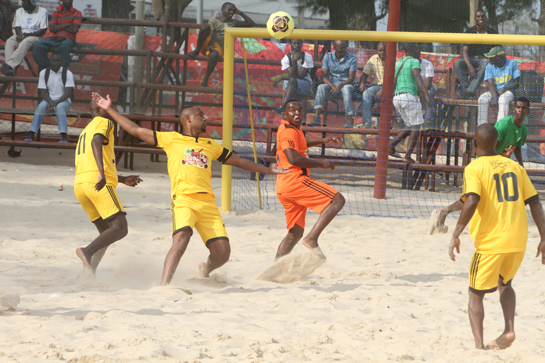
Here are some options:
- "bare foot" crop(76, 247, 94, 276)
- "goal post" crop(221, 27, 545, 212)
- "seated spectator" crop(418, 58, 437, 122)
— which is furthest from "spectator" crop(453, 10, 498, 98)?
"bare foot" crop(76, 247, 94, 276)

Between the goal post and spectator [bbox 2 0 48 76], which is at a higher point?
spectator [bbox 2 0 48 76]

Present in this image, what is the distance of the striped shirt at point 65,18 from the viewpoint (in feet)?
38.9

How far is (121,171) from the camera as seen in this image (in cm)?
1196

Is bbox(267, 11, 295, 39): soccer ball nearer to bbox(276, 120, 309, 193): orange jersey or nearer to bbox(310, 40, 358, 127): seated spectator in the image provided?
bbox(276, 120, 309, 193): orange jersey

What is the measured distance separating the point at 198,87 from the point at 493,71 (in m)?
5.57

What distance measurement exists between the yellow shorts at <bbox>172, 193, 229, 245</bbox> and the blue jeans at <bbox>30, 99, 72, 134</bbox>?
7.75 m

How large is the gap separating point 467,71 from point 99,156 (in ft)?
24.4

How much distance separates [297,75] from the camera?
10.4m

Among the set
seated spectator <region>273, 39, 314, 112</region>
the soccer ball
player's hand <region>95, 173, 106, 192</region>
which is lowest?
player's hand <region>95, 173, 106, 192</region>

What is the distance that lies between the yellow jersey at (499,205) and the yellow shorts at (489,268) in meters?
0.04

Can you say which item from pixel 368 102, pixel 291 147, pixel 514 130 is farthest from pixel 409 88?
pixel 291 147

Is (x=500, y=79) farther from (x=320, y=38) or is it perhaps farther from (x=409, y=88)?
(x=320, y=38)

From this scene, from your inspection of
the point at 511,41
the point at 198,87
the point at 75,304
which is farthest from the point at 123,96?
the point at 75,304

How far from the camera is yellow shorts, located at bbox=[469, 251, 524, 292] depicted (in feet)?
11.8
